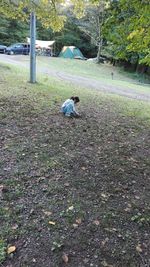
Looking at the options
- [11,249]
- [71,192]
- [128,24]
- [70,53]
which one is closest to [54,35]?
[70,53]

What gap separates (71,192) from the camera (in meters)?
4.28

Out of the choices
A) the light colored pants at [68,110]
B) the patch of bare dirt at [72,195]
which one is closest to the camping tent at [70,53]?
the light colored pants at [68,110]

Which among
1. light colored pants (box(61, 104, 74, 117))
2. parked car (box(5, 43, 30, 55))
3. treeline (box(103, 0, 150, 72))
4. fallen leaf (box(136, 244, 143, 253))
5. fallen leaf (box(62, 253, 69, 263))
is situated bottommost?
fallen leaf (box(136, 244, 143, 253))

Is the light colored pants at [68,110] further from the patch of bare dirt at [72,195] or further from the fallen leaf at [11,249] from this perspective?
the fallen leaf at [11,249]

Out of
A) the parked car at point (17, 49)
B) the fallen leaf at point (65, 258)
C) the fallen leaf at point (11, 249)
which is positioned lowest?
the fallen leaf at point (65, 258)

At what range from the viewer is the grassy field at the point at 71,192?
3.17 m

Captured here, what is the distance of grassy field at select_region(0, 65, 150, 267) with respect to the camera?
10.4ft

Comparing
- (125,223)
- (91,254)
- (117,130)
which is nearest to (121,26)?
(117,130)

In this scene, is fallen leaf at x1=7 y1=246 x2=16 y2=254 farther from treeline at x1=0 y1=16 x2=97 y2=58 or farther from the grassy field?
treeline at x1=0 y1=16 x2=97 y2=58

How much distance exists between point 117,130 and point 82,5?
515 centimetres

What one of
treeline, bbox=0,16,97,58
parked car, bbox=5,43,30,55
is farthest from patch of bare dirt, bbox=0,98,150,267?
treeline, bbox=0,16,97,58

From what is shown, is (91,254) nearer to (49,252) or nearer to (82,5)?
(49,252)

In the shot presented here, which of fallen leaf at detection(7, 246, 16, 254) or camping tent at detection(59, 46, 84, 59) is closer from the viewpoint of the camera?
fallen leaf at detection(7, 246, 16, 254)

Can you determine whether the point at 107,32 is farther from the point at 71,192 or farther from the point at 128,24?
the point at 71,192
